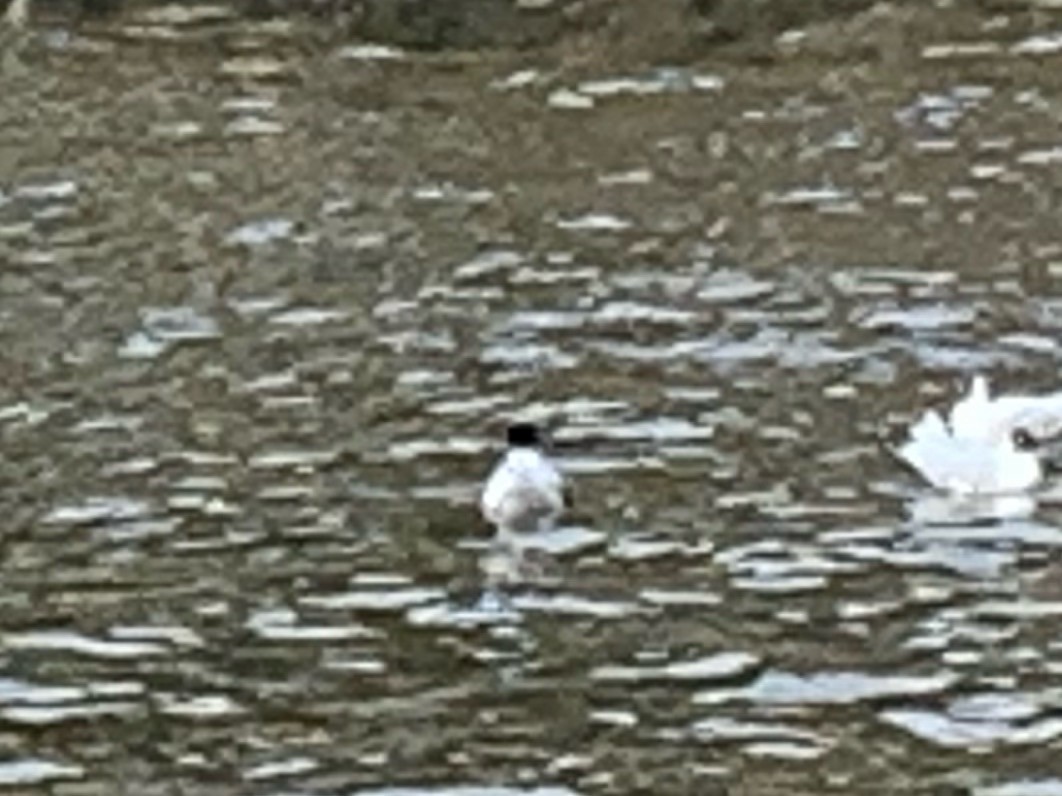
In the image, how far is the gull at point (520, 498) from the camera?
1598 centimetres

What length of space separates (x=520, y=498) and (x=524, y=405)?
1.80 m

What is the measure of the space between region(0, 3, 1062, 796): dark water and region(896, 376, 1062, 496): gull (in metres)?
0.18

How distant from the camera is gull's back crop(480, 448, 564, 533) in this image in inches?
629

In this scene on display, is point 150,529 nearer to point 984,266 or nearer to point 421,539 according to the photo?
point 421,539

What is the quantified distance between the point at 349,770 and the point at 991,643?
267 cm

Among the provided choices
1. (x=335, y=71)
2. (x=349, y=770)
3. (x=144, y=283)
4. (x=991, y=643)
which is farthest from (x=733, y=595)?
(x=335, y=71)

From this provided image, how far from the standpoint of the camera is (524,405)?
17734 mm

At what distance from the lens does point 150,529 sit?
16.3m

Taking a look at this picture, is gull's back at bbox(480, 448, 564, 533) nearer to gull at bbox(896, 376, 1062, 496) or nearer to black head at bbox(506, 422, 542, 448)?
black head at bbox(506, 422, 542, 448)

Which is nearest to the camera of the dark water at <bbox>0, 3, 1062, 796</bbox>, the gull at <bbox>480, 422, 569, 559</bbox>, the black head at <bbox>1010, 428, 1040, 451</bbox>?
the dark water at <bbox>0, 3, 1062, 796</bbox>

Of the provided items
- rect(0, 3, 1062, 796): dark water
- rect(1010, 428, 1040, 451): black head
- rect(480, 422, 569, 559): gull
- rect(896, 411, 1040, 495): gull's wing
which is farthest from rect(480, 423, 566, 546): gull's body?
rect(1010, 428, 1040, 451): black head

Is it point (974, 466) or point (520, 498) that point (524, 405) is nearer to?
point (520, 498)

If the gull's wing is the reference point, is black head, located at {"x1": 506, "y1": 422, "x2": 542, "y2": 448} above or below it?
above

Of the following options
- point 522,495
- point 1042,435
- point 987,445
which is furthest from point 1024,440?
point 522,495
